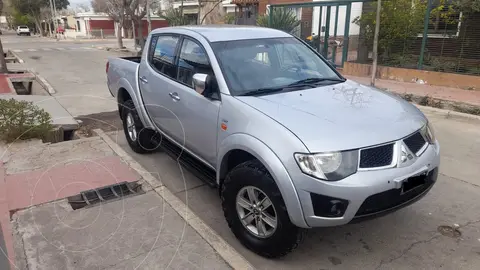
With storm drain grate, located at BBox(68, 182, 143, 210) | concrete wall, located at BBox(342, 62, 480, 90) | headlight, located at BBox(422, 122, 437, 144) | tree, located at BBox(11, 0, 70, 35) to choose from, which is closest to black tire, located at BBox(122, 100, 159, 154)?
storm drain grate, located at BBox(68, 182, 143, 210)

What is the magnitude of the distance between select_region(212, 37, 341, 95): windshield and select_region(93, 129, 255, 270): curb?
126 centimetres

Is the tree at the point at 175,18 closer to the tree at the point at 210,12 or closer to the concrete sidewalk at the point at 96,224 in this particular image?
the tree at the point at 210,12

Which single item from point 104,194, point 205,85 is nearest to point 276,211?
point 205,85

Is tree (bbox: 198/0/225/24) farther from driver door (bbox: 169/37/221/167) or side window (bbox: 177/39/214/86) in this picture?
driver door (bbox: 169/37/221/167)

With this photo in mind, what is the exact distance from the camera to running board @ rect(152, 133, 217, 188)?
3.65 meters

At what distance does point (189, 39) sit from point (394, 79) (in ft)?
29.3

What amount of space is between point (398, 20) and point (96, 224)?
10.4m

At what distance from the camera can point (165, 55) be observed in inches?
176

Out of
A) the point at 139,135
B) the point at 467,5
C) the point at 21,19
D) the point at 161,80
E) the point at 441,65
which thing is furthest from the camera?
the point at 21,19

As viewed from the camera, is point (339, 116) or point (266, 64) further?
point (266, 64)

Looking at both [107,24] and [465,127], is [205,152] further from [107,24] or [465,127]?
[107,24]

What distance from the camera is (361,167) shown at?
103 inches

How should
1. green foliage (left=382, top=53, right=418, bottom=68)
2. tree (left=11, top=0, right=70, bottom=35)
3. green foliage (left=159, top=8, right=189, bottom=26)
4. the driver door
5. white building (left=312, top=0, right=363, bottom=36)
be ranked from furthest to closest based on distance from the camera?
1. tree (left=11, top=0, right=70, bottom=35)
2. green foliage (left=159, top=8, right=189, bottom=26)
3. white building (left=312, top=0, right=363, bottom=36)
4. green foliage (left=382, top=53, right=418, bottom=68)
5. the driver door

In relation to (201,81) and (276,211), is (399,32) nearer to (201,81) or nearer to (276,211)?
(201,81)
